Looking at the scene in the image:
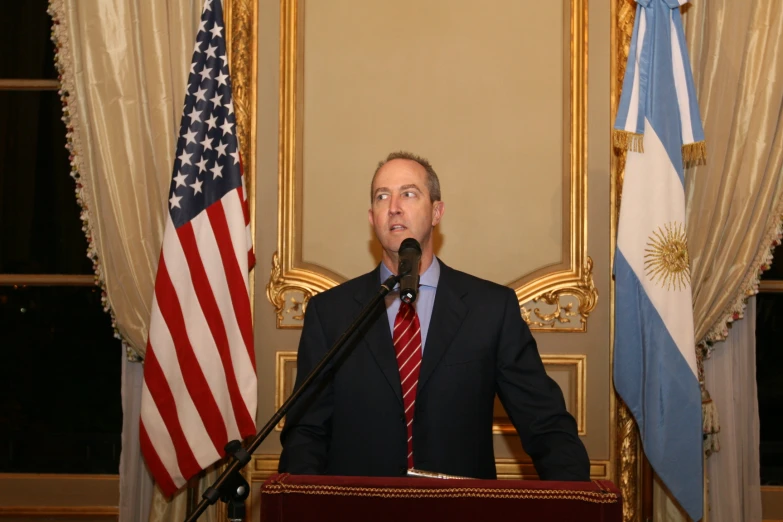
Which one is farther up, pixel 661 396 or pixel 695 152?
pixel 695 152

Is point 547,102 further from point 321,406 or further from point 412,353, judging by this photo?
point 321,406

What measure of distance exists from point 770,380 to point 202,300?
271cm

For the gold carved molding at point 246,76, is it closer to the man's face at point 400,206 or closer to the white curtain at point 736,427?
the man's face at point 400,206

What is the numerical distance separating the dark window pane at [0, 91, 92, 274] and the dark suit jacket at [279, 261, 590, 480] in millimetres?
2000

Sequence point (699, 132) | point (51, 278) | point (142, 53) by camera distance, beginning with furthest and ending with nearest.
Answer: point (51, 278) → point (142, 53) → point (699, 132)

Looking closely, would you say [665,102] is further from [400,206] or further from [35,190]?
[35,190]

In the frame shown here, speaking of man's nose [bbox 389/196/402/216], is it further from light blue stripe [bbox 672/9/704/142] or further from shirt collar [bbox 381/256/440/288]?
light blue stripe [bbox 672/9/704/142]

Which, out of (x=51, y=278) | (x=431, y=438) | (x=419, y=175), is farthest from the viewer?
(x=51, y=278)

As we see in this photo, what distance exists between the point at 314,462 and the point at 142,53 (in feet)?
7.26

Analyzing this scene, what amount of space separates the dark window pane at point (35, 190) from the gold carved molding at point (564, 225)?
1.11 metres

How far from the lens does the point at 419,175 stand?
2699 millimetres

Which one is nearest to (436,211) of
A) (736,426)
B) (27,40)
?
(736,426)

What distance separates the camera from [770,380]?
13.1 feet

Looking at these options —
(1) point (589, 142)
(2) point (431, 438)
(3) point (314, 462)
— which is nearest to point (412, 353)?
(2) point (431, 438)
